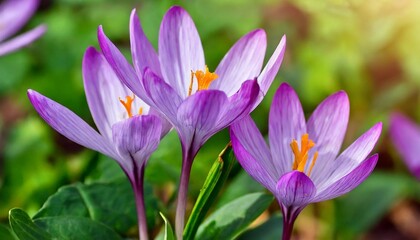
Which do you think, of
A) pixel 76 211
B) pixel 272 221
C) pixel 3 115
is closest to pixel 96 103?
pixel 76 211

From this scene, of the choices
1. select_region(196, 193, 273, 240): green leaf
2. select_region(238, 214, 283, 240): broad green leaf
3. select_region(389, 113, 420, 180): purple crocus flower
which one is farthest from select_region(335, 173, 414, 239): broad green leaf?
select_region(196, 193, 273, 240): green leaf

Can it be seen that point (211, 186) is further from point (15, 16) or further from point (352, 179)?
point (15, 16)

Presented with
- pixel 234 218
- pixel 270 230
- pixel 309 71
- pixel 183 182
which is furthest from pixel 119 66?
pixel 309 71

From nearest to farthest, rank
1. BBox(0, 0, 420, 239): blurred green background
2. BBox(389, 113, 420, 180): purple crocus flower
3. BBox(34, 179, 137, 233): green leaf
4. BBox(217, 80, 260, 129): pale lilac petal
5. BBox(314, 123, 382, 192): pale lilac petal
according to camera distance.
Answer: BBox(217, 80, 260, 129): pale lilac petal < BBox(314, 123, 382, 192): pale lilac petal < BBox(34, 179, 137, 233): green leaf < BBox(389, 113, 420, 180): purple crocus flower < BBox(0, 0, 420, 239): blurred green background

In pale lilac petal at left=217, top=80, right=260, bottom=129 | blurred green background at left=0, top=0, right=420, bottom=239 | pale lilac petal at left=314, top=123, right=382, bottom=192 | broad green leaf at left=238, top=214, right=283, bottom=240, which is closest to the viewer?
pale lilac petal at left=217, top=80, right=260, bottom=129

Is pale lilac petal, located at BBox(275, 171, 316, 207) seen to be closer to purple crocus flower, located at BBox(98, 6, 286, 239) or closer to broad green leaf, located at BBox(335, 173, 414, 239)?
purple crocus flower, located at BBox(98, 6, 286, 239)

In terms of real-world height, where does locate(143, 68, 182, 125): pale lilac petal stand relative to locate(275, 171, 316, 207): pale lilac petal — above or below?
above

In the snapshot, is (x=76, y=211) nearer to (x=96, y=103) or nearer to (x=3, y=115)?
(x=96, y=103)
